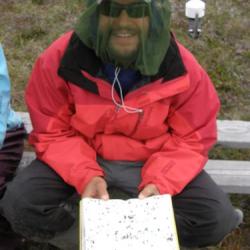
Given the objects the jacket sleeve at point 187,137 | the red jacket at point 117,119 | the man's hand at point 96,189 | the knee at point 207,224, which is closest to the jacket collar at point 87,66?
the red jacket at point 117,119

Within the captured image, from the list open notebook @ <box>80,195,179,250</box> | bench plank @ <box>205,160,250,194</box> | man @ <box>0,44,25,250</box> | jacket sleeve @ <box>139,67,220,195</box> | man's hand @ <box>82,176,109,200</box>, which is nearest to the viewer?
open notebook @ <box>80,195,179,250</box>

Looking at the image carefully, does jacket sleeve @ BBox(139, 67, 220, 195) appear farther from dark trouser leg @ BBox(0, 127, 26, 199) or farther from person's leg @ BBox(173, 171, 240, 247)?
dark trouser leg @ BBox(0, 127, 26, 199)

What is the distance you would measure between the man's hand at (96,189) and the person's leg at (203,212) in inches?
13.8

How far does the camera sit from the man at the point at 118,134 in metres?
2.57

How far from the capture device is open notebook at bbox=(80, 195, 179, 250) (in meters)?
2.15

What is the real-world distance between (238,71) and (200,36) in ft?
1.62

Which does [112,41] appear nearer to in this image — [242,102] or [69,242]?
[69,242]

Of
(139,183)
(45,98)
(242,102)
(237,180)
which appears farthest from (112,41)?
(242,102)

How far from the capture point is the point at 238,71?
430 centimetres

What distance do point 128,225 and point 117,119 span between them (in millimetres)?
558

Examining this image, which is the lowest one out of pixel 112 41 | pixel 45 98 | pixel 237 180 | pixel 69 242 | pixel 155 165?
pixel 69 242

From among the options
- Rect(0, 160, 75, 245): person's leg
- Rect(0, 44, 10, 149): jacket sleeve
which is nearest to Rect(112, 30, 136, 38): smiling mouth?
Rect(0, 44, 10, 149): jacket sleeve

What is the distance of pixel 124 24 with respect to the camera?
2387 millimetres

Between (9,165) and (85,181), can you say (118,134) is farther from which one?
(9,165)
